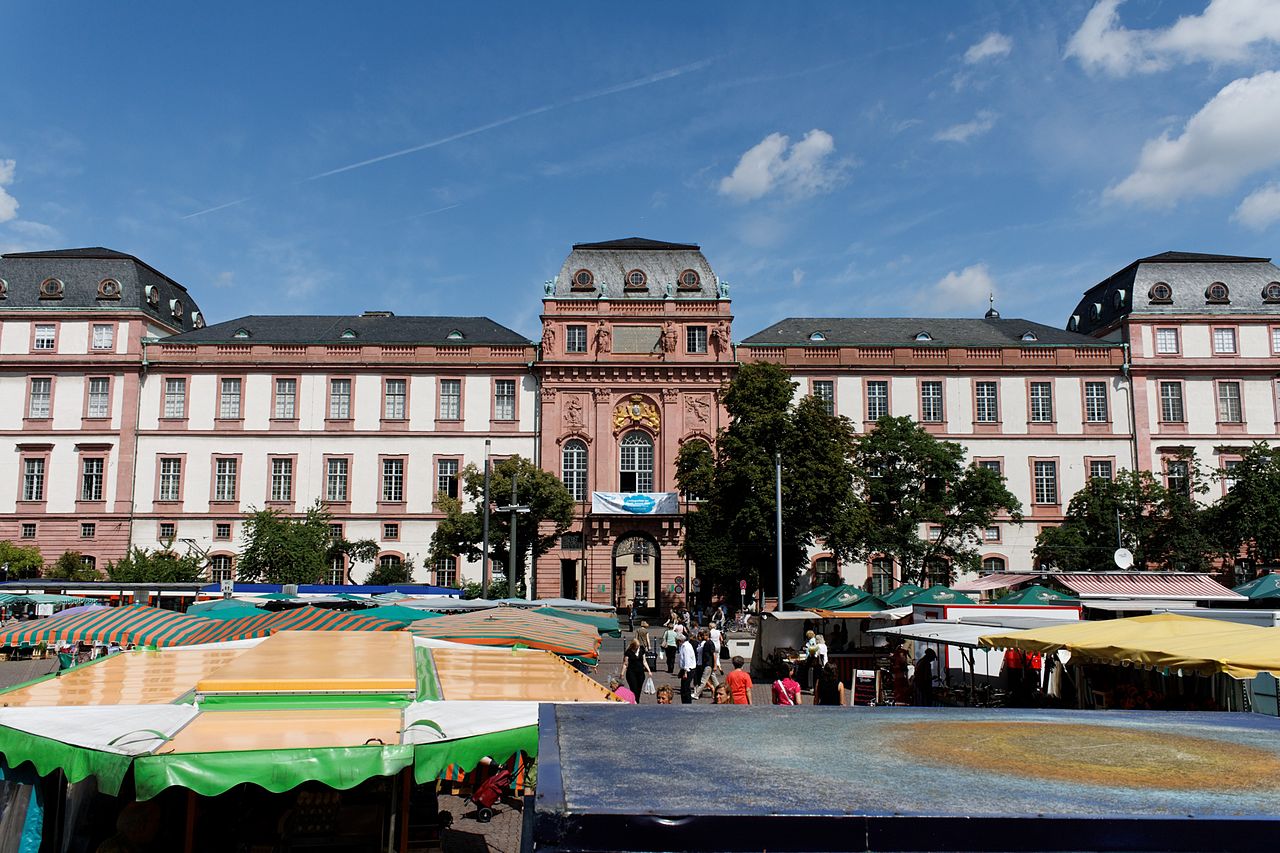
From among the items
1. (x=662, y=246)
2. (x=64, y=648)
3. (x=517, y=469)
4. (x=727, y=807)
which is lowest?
(x=64, y=648)

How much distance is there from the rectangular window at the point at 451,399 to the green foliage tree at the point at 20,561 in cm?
2010

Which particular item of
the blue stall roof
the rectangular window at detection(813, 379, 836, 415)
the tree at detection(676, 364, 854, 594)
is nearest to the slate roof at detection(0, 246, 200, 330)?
the tree at detection(676, 364, 854, 594)

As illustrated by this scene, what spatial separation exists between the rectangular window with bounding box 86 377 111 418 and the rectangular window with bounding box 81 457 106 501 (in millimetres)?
2324

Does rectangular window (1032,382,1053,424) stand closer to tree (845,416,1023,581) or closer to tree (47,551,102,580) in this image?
tree (845,416,1023,581)

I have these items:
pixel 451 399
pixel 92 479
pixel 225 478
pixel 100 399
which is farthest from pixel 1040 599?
pixel 100 399

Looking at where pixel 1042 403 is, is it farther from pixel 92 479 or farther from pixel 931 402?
pixel 92 479

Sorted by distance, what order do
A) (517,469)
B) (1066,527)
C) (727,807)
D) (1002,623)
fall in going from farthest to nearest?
1. (1066,527)
2. (517,469)
3. (1002,623)
4. (727,807)

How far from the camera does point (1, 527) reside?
52938mm

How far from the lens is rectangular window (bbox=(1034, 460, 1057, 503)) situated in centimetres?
5409

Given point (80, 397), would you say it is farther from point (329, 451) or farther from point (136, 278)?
point (329, 451)

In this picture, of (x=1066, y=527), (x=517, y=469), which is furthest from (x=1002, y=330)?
(x=517, y=469)

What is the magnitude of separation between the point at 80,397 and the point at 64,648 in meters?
26.6

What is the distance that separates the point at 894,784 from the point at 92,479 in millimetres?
57964

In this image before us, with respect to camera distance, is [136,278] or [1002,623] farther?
[136,278]
